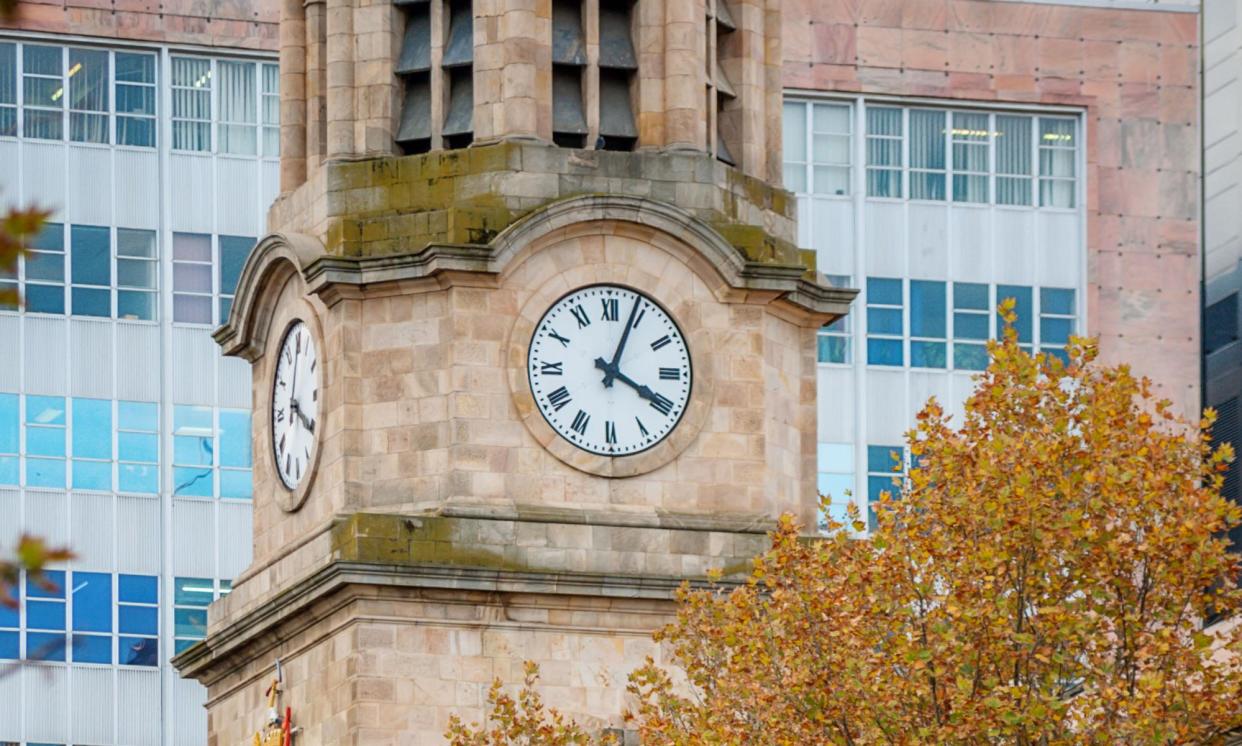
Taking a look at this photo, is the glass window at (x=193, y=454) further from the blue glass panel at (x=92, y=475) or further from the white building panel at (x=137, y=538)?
the blue glass panel at (x=92, y=475)

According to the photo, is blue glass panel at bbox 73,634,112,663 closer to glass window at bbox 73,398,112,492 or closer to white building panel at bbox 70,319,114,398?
glass window at bbox 73,398,112,492

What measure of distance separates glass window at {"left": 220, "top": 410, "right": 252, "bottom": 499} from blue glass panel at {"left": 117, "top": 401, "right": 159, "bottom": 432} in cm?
135

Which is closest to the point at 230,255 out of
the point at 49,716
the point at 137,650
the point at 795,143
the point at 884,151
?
the point at 137,650

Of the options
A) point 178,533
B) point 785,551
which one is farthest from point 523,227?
point 178,533

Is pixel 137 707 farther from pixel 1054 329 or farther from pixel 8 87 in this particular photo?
pixel 1054 329

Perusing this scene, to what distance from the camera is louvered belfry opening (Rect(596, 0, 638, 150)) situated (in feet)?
207

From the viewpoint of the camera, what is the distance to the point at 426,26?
63.6 metres

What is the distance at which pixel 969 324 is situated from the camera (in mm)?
101312

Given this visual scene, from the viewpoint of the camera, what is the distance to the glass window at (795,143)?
101375 millimetres

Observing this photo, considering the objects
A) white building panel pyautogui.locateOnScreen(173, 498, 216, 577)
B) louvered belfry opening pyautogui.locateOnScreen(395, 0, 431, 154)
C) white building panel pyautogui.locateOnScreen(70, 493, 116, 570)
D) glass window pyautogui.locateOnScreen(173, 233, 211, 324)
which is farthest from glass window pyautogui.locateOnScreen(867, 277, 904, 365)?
louvered belfry opening pyautogui.locateOnScreen(395, 0, 431, 154)

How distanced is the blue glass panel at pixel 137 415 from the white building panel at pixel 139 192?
11.9 feet

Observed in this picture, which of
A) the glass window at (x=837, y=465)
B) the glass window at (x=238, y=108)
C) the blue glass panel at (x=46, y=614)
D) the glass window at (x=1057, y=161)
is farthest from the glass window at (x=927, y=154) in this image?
the blue glass panel at (x=46, y=614)

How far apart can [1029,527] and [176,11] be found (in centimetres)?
4797

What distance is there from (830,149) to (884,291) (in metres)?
3.22
